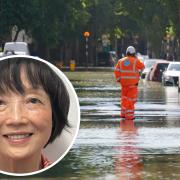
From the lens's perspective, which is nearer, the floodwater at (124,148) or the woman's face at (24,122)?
the woman's face at (24,122)

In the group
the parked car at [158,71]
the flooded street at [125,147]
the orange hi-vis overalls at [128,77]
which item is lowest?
the parked car at [158,71]

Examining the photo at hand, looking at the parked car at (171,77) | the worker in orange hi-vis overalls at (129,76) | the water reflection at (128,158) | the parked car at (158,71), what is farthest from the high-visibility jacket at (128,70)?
the parked car at (158,71)

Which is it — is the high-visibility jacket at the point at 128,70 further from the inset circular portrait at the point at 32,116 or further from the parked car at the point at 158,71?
the parked car at the point at 158,71

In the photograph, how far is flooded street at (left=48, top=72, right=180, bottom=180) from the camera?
11.7 meters

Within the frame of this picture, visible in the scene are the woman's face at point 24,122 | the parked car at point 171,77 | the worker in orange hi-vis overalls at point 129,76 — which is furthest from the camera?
the parked car at point 171,77

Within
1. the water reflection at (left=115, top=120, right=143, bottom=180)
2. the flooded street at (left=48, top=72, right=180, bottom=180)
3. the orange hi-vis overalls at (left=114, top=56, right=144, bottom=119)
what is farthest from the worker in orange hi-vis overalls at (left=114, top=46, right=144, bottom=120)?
the water reflection at (left=115, top=120, right=143, bottom=180)

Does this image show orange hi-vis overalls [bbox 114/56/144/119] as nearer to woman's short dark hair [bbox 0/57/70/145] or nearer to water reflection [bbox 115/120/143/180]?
water reflection [bbox 115/120/143/180]

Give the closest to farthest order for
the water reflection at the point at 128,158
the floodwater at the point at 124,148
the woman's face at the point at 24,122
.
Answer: the woman's face at the point at 24,122 < the water reflection at the point at 128,158 < the floodwater at the point at 124,148

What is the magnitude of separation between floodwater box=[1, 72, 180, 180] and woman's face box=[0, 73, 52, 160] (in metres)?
8.32

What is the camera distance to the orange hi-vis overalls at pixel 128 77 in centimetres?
2252

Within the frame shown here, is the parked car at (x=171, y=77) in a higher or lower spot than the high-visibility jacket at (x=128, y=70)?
lower

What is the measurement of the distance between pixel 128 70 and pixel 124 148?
7.38 metres

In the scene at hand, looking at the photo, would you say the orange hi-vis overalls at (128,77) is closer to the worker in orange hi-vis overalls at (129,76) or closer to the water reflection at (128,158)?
the worker in orange hi-vis overalls at (129,76)

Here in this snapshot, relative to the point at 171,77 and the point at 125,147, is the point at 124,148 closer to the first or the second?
the point at 125,147
